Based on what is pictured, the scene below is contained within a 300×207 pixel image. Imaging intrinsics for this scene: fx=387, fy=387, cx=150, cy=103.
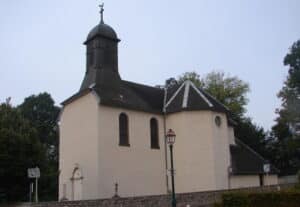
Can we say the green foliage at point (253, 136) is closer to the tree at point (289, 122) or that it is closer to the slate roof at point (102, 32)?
the tree at point (289, 122)

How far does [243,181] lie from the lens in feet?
97.3

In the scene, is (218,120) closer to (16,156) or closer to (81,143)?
(81,143)

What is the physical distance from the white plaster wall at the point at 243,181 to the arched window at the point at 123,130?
8455mm

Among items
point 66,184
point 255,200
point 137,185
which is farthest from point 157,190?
point 255,200

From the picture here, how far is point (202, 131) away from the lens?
1124 inches

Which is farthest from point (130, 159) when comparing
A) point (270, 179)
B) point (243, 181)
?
point (270, 179)

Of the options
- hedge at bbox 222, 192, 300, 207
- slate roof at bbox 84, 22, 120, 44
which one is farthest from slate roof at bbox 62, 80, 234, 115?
hedge at bbox 222, 192, 300, 207

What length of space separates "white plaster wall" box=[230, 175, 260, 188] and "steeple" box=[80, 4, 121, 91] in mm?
11220

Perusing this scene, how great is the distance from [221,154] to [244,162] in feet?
12.1

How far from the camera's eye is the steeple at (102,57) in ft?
95.3

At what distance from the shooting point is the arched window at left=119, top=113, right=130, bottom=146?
27.0m

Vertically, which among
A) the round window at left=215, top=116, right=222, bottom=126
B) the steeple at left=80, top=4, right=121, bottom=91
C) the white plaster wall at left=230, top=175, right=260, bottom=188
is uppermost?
the steeple at left=80, top=4, right=121, bottom=91

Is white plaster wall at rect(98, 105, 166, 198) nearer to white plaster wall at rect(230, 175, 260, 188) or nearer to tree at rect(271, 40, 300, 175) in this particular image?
white plaster wall at rect(230, 175, 260, 188)

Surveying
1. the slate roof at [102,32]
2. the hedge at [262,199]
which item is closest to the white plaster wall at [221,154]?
the slate roof at [102,32]
